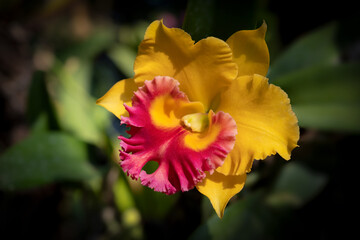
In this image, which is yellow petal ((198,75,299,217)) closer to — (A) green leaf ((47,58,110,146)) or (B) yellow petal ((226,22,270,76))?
(B) yellow petal ((226,22,270,76))

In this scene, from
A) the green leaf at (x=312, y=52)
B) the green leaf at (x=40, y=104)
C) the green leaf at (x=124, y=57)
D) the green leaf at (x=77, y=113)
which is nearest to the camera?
the green leaf at (x=312, y=52)

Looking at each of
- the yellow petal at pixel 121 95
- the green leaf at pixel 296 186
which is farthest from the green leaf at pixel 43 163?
the green leaf at pixel 296 186

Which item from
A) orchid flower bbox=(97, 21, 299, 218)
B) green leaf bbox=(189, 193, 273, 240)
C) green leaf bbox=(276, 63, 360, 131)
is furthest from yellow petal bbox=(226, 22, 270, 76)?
green leaf bbox=(189, 193, 273, 240)

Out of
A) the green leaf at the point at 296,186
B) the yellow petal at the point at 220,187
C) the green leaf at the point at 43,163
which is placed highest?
the yellow petal at the point at 220,187

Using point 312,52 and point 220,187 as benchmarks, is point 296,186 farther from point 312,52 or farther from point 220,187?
point 220,187

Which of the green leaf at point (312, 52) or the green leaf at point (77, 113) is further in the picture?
the green leaf at point (77, 113)

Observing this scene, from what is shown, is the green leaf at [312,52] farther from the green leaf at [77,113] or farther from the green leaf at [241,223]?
the green leaf at [77,113]

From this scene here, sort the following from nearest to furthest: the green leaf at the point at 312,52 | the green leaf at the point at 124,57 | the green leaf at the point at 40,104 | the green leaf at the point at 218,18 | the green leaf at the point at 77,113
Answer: the green leaf at the point at 218,18 < the green leaf at the point at 312,52 < the green leaf at the point at 40,104 < the green leaf at the point at 77,113 < the green leaf at the point at 124,57
